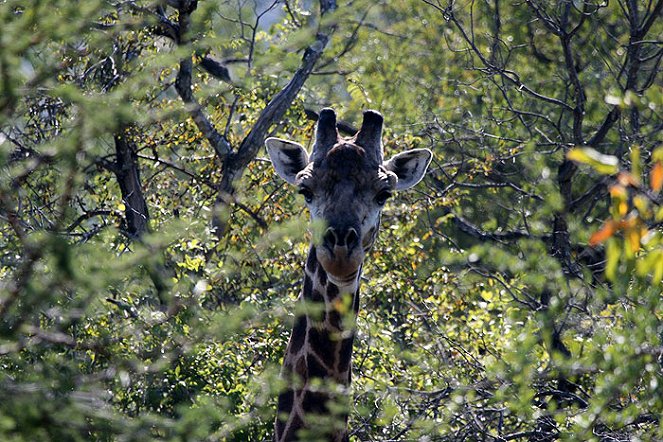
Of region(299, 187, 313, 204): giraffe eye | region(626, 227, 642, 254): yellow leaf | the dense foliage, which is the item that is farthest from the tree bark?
region(626, 227, 642, 254): yellow leaf

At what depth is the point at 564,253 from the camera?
6895 millimetres

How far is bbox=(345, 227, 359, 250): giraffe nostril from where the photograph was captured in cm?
523

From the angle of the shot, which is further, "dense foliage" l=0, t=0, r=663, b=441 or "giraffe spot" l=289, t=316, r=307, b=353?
"giraffe spot" l=289, t=316, r=307, b=353

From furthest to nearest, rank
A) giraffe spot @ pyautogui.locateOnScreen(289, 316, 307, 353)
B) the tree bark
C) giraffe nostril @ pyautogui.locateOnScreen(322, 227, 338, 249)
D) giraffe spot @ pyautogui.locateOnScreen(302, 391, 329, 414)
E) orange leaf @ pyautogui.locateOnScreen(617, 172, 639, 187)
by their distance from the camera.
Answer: the tree bark, giraffe spot @ pyautogui.locateOnScreen(289, 316, 307, 353), giraffe spot @ pyautogui.locateOnScreen(302, 391, 329, 414), giraffe nostril @ pyautogui.locateOnScreen(322, 227, 338, 249), orange leaf @ pyautogui.locateOnScreen(617, 172, 639, 187)

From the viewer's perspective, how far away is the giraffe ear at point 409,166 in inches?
255

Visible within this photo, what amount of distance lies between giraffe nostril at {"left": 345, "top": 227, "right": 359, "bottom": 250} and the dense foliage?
0.60 meters

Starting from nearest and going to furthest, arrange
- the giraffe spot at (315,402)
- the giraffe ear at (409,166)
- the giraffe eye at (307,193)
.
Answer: the giraffe spot at (315,402) → the giraffe eye at (307,193) → the giraffe ear at (409,166)

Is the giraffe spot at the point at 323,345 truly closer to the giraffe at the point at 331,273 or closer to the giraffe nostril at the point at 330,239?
the giraffe at the point at 331,273

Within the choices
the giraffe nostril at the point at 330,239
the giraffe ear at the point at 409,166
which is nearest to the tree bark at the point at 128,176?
the giraffe ear at the point at 409,166

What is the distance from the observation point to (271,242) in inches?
160

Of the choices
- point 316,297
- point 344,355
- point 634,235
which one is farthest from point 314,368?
point 634,235

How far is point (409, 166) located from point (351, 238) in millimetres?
1398

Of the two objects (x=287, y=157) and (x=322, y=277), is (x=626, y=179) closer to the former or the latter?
(x=322, y=277)

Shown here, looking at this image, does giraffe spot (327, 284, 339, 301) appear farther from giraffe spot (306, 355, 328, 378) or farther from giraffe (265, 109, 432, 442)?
giraffe spot (306, 355, 328, 378)
